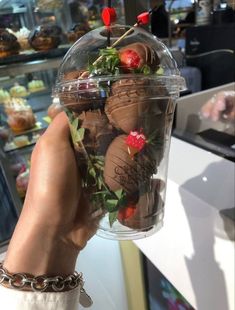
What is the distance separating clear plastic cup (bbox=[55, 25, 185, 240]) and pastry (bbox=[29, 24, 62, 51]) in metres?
0.74

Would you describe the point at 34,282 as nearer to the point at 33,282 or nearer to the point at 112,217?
the point at 33,282

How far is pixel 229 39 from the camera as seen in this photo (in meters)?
1.61

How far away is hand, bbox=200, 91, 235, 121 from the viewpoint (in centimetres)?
99

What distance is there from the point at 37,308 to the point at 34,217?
123mm

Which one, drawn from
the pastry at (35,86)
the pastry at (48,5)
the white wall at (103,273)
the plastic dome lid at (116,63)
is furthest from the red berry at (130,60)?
the pastry at (35,86)

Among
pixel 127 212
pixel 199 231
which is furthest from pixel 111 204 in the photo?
pixel 199 231

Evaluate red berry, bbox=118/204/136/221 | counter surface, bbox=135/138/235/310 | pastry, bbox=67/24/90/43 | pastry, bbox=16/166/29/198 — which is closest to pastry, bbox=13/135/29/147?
pastry, bbox=16/166/29/198

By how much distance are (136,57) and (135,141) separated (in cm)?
10

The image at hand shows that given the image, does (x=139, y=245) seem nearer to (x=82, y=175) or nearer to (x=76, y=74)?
(x=82, y=175)

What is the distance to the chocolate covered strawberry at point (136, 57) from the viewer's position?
367mm

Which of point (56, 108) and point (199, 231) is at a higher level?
point (56, 108)

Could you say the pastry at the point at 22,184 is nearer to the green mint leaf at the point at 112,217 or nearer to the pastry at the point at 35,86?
the pastry at the point at 35,86

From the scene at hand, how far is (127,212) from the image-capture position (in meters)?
0.42

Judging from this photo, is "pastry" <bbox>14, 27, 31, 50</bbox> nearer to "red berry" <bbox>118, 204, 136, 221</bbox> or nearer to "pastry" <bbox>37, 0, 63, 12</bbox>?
"pastry" <bbox>37, 0, 63, 12</bbox>
